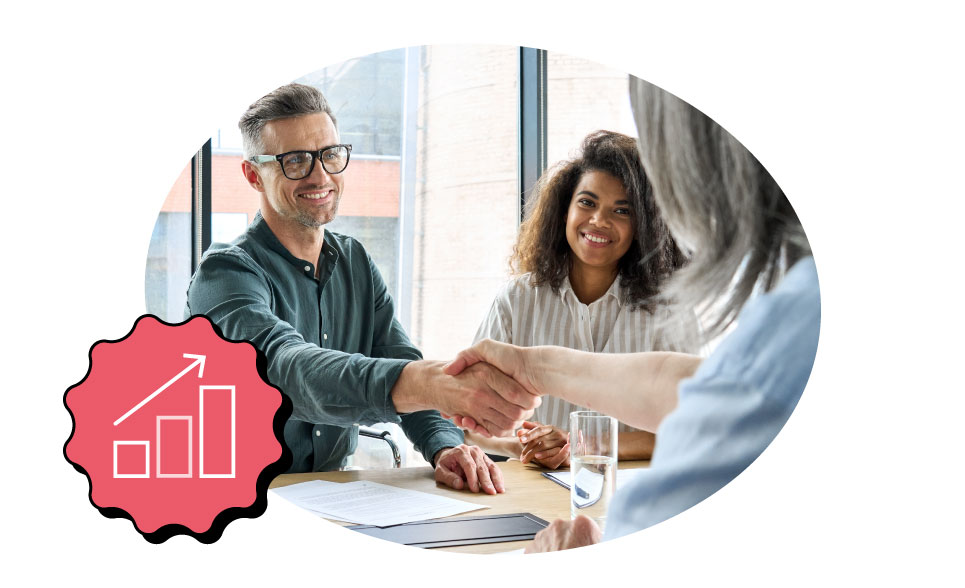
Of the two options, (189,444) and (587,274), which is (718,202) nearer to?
(587,274)

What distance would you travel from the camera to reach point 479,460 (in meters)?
0.92

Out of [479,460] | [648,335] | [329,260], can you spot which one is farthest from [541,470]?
[329,260]

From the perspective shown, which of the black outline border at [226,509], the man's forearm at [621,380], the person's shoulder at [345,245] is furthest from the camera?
the person's shoulder at [345,245]

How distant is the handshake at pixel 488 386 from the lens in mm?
898

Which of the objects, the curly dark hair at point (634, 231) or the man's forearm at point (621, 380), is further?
the curly dark hair at point (634, 231)

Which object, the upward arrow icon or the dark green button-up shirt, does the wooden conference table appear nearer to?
the dark green button-up shirt

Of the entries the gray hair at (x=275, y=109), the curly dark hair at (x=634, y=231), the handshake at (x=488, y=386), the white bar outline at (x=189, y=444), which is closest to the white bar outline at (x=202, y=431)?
the white bar outline at (x=189, y=444)

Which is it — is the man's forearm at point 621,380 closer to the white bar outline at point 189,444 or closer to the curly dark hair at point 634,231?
the curly dark hair at point 634,231

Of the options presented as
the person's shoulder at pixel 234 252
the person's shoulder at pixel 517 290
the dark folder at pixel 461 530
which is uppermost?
the person's shoulder at pixel 234 252

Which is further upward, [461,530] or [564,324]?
[564,324]

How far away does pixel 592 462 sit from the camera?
31.2 inches

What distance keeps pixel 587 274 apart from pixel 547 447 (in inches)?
9.4

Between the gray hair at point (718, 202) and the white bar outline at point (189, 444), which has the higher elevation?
the gray hair at point (718, 202)

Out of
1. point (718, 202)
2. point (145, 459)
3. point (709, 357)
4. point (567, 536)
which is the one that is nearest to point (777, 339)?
point (709, 357)
